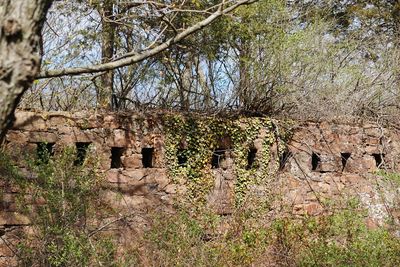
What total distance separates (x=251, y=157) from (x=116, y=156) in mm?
2200

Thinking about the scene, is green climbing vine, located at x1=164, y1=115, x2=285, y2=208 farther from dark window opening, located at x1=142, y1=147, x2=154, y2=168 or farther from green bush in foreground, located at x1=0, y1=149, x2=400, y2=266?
green bush in foreground, located at x1=0, y1=149, x2=400, y2=266

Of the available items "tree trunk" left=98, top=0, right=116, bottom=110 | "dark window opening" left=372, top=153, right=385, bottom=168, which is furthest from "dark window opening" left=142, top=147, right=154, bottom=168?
"dark window opening" left=372, top=153, right=385, bottom=168

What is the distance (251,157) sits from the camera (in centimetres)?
877

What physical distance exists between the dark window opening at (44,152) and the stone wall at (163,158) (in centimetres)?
2

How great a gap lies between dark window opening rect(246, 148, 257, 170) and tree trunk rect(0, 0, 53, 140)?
6.84 m

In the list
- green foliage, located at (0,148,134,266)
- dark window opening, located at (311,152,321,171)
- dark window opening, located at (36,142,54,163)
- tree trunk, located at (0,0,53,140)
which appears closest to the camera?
tree trunk, located at (0,0,53,140)

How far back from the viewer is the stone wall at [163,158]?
6.91m

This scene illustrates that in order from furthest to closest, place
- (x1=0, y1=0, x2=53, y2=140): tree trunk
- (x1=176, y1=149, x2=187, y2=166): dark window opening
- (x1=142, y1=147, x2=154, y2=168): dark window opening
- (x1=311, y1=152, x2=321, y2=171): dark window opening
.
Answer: (x1=311, y1=152, x2=321, y2=171): dark window opening → (x1=176, y1=149, x2=187, y2=166): dark window opening → (x1=142, y1=147, x2=154, y2=168): dark window opening → (x1=0, y1=0, x2=53, y2=140): tree trunk

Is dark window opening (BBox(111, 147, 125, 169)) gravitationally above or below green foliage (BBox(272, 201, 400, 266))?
above

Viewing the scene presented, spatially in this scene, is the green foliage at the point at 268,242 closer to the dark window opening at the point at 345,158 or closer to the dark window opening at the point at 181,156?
the dark window opening at the point at 181,156

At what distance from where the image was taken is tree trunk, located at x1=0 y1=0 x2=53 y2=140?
6.30 feet

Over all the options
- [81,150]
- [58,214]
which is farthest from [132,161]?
[58,214]

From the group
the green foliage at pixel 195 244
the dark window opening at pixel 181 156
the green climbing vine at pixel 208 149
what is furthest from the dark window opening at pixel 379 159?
the dark window opening at pixel 181 156

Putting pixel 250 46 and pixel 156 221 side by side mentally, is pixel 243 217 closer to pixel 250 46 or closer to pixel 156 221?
pixel 156 221
